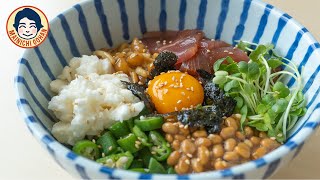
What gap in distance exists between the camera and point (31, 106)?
2.15 metres

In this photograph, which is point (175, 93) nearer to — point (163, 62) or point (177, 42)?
point (163, 62)

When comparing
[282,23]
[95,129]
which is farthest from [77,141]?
[282,23]

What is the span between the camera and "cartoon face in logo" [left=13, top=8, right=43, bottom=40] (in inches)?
102

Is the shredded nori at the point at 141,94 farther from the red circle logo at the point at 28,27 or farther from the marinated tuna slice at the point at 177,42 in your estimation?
the red circle logo at the point at 28,27

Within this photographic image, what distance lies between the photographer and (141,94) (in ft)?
7.75

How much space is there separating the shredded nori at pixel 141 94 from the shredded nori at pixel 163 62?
17 centimetres

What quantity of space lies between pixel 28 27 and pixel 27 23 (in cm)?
5

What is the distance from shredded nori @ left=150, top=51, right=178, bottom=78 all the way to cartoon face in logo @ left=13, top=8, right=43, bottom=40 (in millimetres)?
710

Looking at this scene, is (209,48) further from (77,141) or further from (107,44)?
(77,141)

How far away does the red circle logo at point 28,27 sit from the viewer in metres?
2.50

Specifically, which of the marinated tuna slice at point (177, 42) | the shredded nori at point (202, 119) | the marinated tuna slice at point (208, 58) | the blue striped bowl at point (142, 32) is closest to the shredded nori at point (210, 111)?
the shredded nori at point (202, 119)

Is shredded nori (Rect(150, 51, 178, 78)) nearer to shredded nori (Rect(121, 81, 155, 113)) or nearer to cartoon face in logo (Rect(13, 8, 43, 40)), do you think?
shredded nori (Rect(121, 81, 155, 113))

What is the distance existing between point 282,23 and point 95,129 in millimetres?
1238

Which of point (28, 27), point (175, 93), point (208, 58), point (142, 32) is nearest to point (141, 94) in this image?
point (175, 93)
